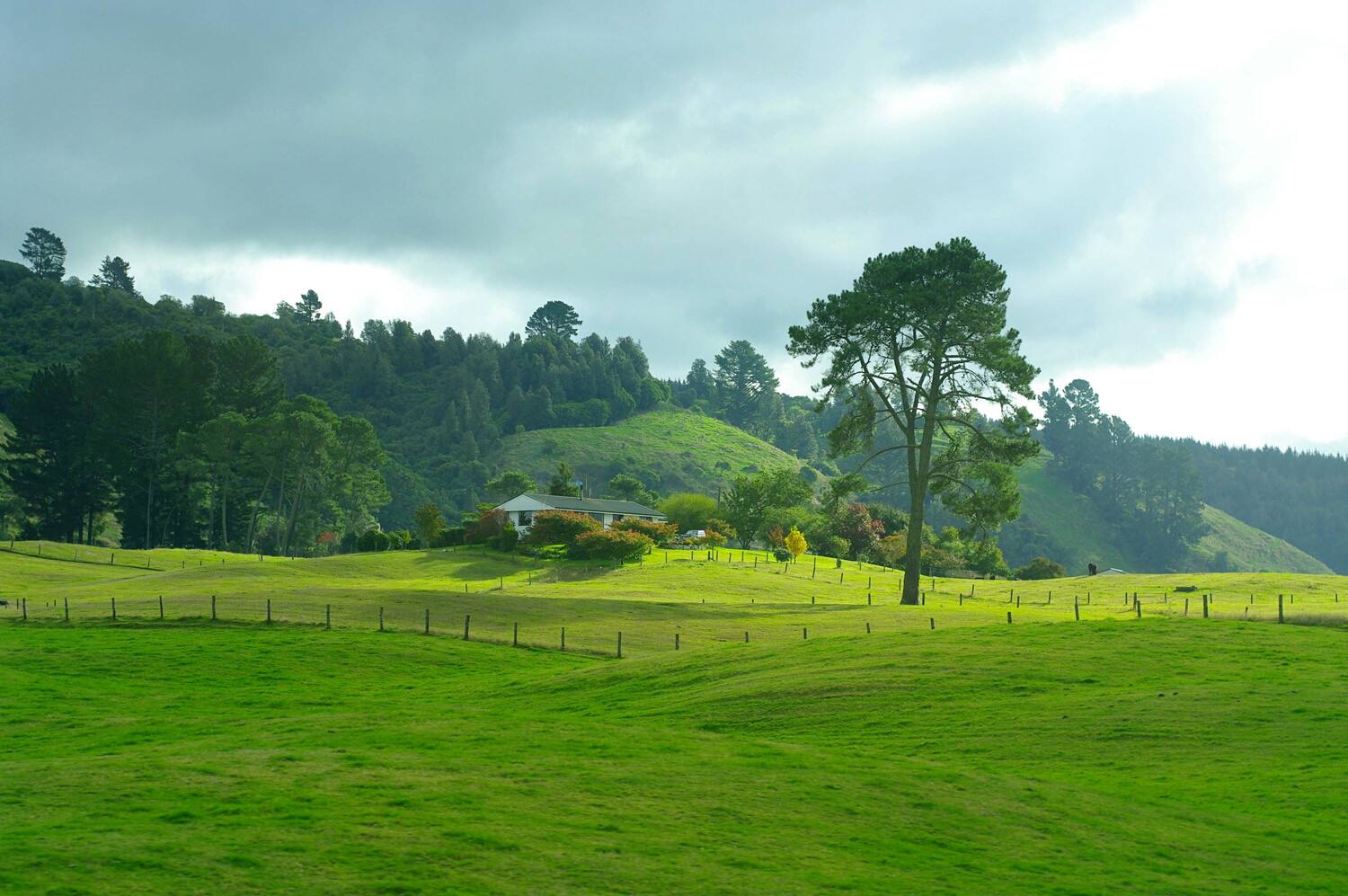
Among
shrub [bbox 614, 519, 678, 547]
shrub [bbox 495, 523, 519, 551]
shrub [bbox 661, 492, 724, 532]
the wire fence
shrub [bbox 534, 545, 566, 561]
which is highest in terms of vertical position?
shrub [bbox 661, 492, 724, 532]

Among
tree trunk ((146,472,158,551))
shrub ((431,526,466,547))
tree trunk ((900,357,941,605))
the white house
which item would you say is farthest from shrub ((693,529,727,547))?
tree trunk ((146,472,158,551))

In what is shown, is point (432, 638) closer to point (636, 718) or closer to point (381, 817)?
point (636, 718)

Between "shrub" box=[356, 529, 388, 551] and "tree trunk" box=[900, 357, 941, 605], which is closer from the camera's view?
"tree trunk" box=[900, 357, 941, 605]

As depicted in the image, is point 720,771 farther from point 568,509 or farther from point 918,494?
point 568,509

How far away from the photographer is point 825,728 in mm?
25609

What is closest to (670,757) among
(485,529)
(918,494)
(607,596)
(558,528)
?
(918,494)

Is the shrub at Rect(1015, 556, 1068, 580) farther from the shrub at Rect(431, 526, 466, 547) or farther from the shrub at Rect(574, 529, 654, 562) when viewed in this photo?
the shrub at Rect(431, 526, 466, 547)

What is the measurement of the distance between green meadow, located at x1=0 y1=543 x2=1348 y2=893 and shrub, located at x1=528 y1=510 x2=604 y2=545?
44852 mm

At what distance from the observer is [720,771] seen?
19.9 metres

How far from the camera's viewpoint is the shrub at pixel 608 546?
88250mm

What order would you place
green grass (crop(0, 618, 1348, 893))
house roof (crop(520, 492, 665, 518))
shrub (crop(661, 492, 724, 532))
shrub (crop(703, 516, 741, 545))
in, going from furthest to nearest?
1. shrub (crop(661, 492, 724, 532))
2. house roof (crop(520, 492, 665, 518))
3. shrub (crop(703, 516, 741, 545))
4. green grass (crop(0, 618, 1348, 893))

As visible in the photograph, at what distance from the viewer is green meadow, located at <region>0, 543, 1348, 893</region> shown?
14.5 m

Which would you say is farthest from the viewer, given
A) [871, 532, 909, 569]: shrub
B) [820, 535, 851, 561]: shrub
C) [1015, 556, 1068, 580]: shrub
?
[820, 535, 851, 561]: shrub

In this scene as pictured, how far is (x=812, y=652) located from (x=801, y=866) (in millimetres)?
21111
